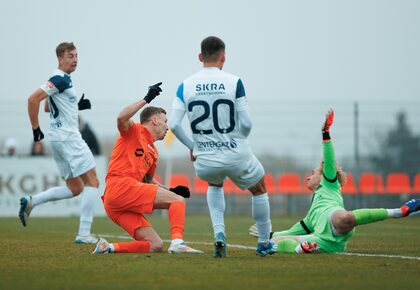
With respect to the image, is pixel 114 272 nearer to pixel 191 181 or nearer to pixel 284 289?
pixel 284 289

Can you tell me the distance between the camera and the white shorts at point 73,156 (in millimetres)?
11109

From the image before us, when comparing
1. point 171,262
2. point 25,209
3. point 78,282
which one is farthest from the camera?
point 25,209

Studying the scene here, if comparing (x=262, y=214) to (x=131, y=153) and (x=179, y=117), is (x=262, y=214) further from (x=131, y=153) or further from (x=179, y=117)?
(x=131, y=153)

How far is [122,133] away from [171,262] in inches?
71.0

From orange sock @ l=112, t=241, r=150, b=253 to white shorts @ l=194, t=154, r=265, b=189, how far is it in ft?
3.96

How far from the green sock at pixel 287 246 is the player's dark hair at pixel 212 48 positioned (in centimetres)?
210

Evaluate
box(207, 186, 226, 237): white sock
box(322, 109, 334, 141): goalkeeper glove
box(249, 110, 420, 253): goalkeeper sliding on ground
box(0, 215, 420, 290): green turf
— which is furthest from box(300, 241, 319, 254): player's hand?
box(322, 109, 334, 141): goalkeeper glove

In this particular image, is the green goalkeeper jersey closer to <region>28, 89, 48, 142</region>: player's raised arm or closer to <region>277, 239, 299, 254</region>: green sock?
<region>277, 239, 299, 254</region>: green sock

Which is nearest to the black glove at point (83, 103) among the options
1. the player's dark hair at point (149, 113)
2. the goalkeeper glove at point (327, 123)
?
the player's dark hair at point (149, 113)

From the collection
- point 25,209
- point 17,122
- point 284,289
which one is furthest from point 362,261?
point 17,122

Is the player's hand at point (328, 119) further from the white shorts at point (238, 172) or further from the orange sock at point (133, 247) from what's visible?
the orange sock at point (133, 247)

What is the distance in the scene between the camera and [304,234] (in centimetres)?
936

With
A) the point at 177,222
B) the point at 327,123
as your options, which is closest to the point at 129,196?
the point at 177,222

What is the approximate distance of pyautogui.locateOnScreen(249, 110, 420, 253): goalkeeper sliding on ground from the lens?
8414mm
